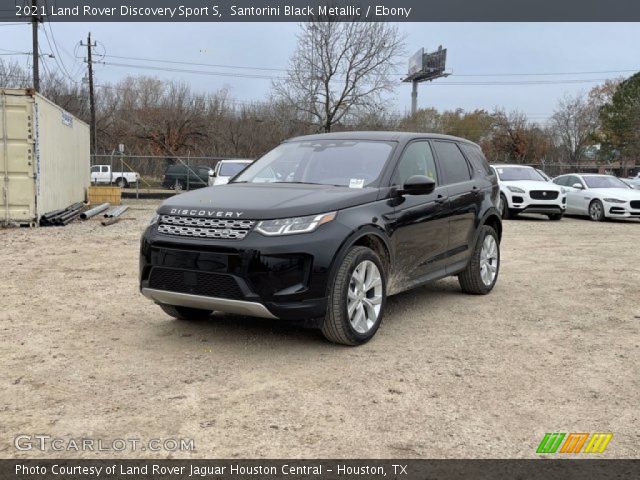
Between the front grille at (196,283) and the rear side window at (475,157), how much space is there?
3.71 m

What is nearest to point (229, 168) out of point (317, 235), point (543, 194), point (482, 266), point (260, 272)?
point (543, 194)

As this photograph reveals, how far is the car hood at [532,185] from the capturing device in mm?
17062

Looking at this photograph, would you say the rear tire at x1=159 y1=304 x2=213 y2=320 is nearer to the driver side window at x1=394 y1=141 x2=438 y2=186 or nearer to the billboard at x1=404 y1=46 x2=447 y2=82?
the driver side window at x1=394 y1=141 x2=438 y2=186

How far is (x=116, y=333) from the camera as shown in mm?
5137

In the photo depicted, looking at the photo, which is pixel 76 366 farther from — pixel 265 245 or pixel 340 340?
pixel 340 340

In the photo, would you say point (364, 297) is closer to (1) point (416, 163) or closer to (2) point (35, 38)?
(1) point (416, 163)

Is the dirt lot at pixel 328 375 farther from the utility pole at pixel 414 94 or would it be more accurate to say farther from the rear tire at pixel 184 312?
the utility pole at pixel 414 94

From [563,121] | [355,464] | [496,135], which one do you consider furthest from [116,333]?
[563,121]

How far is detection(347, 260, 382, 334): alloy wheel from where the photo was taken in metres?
4.68

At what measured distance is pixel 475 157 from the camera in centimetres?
714

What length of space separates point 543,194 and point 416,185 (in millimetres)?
13035

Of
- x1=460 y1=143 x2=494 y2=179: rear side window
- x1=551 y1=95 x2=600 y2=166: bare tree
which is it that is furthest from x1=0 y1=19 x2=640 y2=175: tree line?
x1=460 y1=143 x2=494 y2=179: rear side window

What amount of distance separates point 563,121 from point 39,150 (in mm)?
55968

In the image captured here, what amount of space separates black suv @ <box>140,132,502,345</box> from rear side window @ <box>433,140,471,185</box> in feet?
0.08
